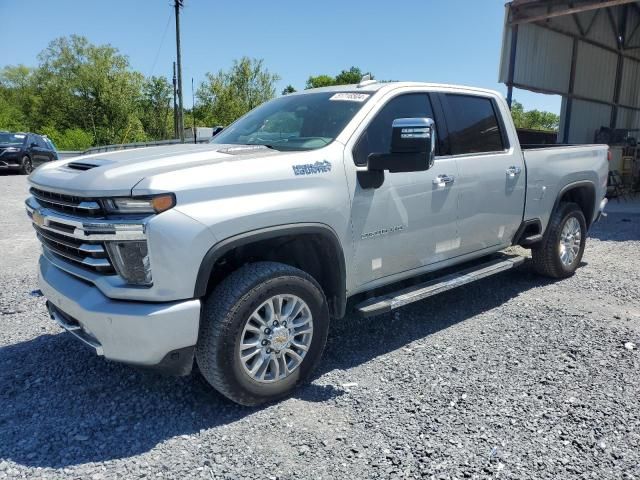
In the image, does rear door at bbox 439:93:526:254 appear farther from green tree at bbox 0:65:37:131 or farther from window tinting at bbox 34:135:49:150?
green tree at bbox 0:65:37:131

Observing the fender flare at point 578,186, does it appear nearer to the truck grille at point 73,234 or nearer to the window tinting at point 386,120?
the window tinting at point 386,120

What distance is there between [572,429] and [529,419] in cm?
23

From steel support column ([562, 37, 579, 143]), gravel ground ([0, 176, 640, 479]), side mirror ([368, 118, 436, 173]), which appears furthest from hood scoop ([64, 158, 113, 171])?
steel support column ([562, 37, 579, 143])

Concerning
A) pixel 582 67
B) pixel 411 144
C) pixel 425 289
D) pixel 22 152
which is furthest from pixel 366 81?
pixel 22 152

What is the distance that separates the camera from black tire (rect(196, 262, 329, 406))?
282 centimetres

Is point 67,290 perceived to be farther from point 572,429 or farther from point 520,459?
point 572,429

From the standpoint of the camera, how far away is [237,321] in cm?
285

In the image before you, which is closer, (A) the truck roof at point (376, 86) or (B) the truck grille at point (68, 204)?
(B) the truck grille at point (68, 204)

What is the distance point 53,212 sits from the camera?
304 centimetres

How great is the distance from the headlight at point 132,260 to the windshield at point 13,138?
19121 mm

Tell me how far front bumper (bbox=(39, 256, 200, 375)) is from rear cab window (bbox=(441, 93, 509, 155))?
2617 mm

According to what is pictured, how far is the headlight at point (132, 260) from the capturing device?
260 centimetres

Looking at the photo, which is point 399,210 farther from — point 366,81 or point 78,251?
point 78,251

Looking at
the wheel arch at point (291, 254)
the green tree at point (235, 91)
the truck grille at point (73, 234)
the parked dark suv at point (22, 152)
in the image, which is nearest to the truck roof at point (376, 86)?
the wheel arch at point (291, 254)
